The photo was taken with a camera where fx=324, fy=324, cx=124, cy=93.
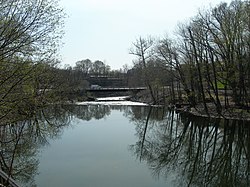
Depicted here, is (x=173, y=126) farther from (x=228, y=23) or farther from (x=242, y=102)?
(x=228, y=23)

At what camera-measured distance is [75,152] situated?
1808 centimetres

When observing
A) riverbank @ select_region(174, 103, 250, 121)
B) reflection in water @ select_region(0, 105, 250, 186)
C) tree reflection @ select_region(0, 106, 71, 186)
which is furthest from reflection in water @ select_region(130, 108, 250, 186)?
tree reflection @ select_region(0, 106, 71, 186)

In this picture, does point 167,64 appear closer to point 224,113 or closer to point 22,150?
point 224,113

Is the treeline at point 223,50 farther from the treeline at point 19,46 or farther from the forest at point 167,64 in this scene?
the treeline at point 19,46

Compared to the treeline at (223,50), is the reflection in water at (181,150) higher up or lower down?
lower down

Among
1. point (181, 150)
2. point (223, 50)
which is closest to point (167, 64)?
point (223, 50)

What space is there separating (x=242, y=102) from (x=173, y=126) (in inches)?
353

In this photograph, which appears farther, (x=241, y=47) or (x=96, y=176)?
(x=241, y=47)

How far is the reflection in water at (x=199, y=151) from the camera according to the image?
13578 millimetres

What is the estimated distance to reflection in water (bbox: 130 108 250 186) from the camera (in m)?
13.6

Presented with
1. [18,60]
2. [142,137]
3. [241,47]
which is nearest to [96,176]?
[18,60]

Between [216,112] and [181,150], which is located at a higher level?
[216,112]

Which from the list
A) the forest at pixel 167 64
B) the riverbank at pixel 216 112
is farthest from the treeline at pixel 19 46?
the riverbank at pixel 216 112

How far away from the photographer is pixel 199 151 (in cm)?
1820
